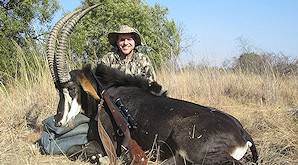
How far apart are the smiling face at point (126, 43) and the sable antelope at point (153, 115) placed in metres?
0.88

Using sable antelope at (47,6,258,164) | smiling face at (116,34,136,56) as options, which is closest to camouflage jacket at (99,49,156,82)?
smiling face at (116,34,136,56)

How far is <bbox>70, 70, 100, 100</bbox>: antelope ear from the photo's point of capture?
16.8 feet

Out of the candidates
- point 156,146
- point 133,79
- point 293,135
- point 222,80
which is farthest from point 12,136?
point 222,80

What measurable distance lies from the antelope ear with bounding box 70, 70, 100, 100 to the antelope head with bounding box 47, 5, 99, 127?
0.07 metres

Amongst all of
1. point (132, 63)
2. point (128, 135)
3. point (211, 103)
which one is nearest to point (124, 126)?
point (128, 135)

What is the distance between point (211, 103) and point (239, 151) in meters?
5.12

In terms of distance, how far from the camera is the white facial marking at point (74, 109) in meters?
5.17

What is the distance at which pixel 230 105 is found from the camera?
9.09 meters

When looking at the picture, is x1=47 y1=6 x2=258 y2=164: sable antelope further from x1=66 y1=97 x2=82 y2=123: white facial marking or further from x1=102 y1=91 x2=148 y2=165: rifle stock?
x1=102 y1=91 x2=148 y2=165: rifle stock

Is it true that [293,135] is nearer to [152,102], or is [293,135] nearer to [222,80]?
[152,102]

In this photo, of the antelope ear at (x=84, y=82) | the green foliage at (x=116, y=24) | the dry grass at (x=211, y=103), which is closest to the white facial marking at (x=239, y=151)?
the dry grass at (x=211, y=103)

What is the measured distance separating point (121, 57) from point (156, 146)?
2.18 m

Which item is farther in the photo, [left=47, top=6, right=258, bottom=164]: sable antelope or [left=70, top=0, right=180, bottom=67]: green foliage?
[left=70, top=0, right=180, bottom=67]: green foliage

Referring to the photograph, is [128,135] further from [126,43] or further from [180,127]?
[126,43]
